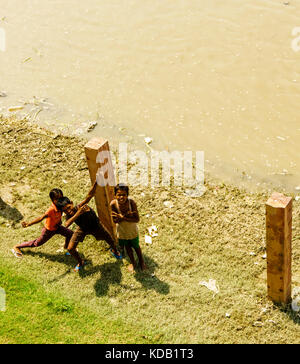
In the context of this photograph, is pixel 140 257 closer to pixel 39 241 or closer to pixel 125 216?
pixel 125 216

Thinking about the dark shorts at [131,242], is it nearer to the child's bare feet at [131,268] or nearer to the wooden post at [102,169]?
the child's bare feet at [131,268]

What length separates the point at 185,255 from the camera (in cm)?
657

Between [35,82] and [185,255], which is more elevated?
[35,82]

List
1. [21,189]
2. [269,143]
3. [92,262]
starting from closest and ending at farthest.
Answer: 1. [92,262]
2. [21,189]
3. [269,143]

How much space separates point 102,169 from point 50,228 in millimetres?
1117

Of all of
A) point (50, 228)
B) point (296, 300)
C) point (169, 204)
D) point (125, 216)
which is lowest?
point (296, 300)

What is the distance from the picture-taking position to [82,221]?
238 inches

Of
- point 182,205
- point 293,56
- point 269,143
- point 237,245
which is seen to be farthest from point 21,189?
point 293,56

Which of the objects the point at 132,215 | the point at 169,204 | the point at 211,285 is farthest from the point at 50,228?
the point at 211,285

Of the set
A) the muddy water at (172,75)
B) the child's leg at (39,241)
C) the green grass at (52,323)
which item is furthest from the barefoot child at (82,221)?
the muddy water at (172,75)

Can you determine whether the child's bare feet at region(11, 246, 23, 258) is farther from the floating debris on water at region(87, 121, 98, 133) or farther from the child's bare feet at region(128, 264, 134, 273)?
the floating debris on water at region(87, 121, 98, 133)

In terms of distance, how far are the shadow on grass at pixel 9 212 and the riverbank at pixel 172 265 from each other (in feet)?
0.05

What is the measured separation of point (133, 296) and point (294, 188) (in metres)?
3.21

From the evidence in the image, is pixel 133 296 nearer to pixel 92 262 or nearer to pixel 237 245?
pixel 92 262
